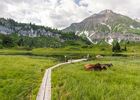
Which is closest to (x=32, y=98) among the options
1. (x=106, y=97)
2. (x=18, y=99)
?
(x=18, y=99)

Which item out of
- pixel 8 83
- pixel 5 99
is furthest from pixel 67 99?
pixel 8 83

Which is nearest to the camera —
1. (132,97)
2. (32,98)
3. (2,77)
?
(132,97)

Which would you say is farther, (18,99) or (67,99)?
(18,99)

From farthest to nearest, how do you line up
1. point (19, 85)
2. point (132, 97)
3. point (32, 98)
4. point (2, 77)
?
point (2, 77)
point (19, 85)
point (32, 98)
point (132, 97)

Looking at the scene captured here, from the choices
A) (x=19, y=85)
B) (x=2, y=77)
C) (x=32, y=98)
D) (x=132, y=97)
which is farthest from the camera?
(x=2, y=77)

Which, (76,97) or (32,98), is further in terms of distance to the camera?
(32,98)

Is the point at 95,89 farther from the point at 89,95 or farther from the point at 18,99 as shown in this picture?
the point at 18,99

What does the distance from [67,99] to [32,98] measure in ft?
13.3

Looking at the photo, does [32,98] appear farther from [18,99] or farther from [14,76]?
[14,76]

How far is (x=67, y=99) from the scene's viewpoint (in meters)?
24.3

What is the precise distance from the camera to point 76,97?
2433cm

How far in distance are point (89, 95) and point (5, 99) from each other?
875cm

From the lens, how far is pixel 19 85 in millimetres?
35000

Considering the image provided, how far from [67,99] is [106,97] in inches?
138
